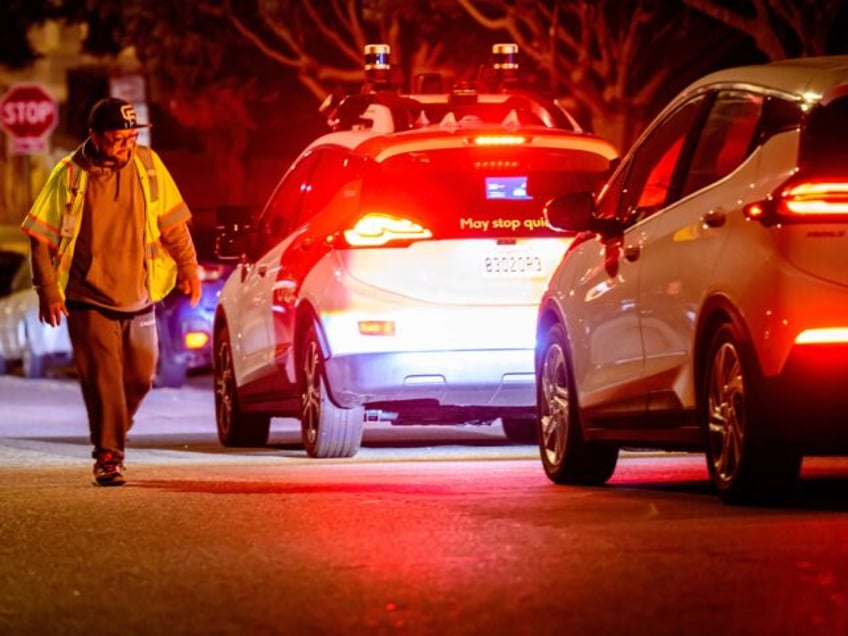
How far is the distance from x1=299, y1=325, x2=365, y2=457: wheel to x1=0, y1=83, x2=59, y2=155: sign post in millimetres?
19163

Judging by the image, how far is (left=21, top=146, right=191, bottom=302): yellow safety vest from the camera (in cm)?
1204

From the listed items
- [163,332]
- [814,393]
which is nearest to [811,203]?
[814,393]

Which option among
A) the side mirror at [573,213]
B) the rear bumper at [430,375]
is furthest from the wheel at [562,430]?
the rear bumper at [430,375]

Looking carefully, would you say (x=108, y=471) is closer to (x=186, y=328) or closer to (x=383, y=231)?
(x=383, y=231)

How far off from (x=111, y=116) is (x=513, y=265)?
2519 mm

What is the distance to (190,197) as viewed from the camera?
6700 cm

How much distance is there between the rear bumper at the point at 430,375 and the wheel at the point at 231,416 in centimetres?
253

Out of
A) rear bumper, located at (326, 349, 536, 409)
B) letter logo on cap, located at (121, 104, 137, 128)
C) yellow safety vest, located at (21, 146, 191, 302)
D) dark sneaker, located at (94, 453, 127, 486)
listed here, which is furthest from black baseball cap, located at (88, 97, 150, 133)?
rear bumper, located at (326, 349, 536, 409)

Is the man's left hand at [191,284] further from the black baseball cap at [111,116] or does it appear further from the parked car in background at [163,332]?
the parked car in background at [163,332]

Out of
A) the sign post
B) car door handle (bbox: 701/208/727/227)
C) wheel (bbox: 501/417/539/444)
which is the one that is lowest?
the sign post

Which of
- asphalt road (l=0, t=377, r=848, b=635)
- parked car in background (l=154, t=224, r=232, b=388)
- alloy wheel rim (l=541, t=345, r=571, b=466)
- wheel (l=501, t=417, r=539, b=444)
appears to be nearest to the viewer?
asphalt road (l=0, t=377, r=848, b=635)

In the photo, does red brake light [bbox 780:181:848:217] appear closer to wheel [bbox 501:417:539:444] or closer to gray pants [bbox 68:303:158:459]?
gray pants [bbox 68:303:158:459]

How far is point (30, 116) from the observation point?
108ft

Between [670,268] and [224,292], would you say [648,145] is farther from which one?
[224,292]
